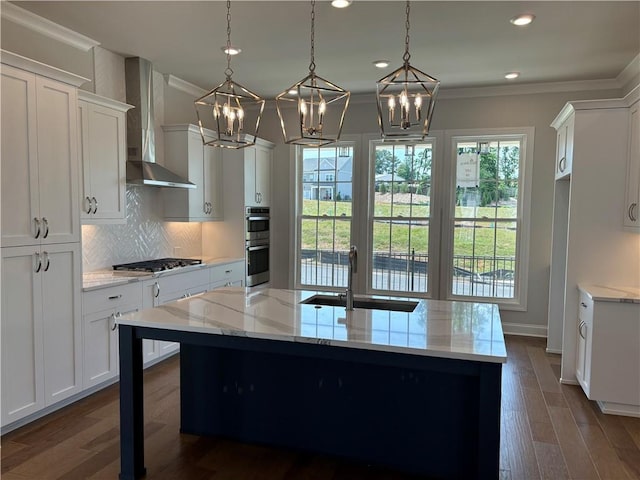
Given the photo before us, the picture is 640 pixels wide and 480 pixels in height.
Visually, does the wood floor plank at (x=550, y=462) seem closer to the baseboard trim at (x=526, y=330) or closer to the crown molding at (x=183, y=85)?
the baseboard trim at (x=526, y=330)

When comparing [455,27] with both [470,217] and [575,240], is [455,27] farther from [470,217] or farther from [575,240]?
[470,217]

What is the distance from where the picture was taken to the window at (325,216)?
19.7 feet

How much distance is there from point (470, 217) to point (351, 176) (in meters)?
1.56

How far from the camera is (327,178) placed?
6070 mm

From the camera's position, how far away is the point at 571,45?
395 centimetres

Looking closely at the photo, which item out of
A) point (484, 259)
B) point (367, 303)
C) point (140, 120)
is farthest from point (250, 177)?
point (367, 303)

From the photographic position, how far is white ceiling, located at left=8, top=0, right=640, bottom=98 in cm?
329

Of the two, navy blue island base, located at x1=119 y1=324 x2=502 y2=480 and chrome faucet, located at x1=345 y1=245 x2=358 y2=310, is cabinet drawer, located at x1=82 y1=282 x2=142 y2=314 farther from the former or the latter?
chrome faucet, located at x1=345 y1=245 x2=358 y2=310

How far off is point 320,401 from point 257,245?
3.39 meters

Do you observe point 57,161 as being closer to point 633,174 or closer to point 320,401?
point 320,401

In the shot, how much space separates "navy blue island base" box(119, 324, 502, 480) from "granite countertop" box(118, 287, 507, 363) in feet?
0.21

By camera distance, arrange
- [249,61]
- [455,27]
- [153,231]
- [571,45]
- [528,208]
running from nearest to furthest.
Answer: [455,27] < [571,45] < [249,61] < [153,231] < [528,208]

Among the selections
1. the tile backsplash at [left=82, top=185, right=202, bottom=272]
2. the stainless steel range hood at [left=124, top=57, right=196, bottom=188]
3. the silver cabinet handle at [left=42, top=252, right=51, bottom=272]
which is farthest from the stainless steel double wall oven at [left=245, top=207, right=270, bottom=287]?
the silver cabinet handle at [left=42, top=252, right=51, bottom=272]

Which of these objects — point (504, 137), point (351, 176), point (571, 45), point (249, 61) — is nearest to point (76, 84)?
point (249, 61)
